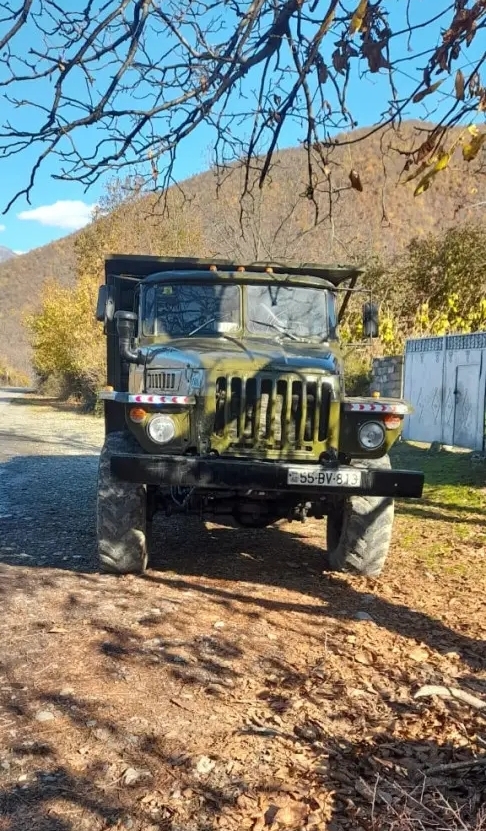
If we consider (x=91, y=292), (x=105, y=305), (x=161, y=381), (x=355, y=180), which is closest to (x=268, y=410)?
(x=161, y=381)

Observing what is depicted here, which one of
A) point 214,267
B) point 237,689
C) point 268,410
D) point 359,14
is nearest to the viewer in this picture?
point 359,14

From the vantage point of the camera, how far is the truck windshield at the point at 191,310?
5961 mm

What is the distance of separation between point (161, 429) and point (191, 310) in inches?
56.2

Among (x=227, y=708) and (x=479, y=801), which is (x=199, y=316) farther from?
(x=479, y=801)

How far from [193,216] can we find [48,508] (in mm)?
20347

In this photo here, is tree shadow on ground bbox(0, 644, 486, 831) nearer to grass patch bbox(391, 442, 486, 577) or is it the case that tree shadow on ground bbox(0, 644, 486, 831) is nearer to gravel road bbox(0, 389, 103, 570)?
gravel road bbox(0, 389, 103, 570)

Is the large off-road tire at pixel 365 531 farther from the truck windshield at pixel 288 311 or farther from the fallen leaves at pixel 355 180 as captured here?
the fallen leaves at pixel 355 180

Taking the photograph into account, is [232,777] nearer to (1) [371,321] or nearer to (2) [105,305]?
(2) [105,305]

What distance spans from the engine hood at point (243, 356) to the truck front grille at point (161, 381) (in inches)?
1.8

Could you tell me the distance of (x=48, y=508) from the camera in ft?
26.3

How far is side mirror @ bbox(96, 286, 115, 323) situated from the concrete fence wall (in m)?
9.82

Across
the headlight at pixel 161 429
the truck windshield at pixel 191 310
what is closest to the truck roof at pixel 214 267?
the truck windshield at pixel 191 310

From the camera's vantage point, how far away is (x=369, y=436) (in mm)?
5125

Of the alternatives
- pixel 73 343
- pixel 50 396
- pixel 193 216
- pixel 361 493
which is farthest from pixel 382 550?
pixel 50 396
